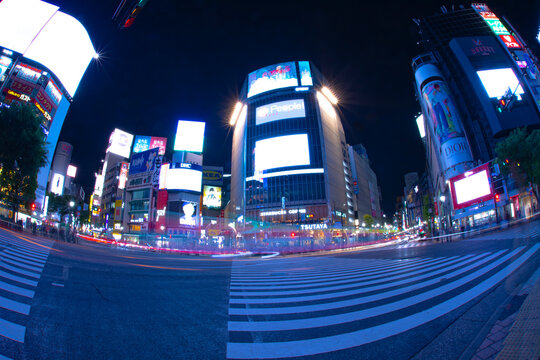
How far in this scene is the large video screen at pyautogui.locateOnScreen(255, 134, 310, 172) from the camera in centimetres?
7075

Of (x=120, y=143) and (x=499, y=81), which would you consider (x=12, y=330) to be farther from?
(x=120, y=143)

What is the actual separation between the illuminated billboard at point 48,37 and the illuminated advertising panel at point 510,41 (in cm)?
8921

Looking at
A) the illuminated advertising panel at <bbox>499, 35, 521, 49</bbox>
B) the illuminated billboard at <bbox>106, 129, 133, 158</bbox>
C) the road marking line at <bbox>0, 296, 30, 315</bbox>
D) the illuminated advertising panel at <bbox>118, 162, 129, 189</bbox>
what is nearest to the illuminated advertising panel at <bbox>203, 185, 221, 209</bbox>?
the illuminated advertising panel at <bbox>118, 162, 129, 189</bbox>

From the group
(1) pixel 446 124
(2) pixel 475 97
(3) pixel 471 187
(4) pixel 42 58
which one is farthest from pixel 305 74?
(4) pixel 42 58

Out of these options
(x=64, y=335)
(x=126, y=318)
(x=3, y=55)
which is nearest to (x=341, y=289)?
(x=126, y=318)

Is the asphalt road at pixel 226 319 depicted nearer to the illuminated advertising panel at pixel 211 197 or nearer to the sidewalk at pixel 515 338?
the sidewalk at pixel 515 338

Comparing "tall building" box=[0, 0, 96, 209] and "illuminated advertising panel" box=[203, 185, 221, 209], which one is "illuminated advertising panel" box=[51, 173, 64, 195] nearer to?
"tall building" box=[0, 0, 96, 209]

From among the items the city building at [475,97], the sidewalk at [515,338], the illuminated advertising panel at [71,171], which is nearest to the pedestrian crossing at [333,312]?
the sidewalk at [515,338]

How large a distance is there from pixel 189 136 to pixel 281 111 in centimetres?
3150

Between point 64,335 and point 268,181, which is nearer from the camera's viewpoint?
point 64,335

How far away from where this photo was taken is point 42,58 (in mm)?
47844

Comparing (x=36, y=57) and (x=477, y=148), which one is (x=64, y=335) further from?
(x=36, y=57)

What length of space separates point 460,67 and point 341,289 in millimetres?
66186

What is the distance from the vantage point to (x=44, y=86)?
49.2 metres
